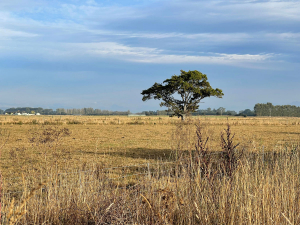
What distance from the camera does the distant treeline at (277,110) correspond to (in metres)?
123

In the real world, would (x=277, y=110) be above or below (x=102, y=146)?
above

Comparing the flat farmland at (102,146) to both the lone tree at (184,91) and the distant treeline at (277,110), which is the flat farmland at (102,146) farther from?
the distant treeline at (277,110)

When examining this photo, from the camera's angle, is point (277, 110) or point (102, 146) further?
point (277, 110)

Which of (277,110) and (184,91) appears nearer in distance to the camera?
(184,91)

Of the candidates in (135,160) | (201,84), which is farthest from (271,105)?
(135,160)

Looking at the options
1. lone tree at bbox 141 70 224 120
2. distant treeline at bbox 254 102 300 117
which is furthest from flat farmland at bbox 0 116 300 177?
distant treeline at bbox 254 102 300 117

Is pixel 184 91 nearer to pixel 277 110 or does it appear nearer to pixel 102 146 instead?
pixel 102 146

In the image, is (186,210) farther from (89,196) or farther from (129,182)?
(129,182)

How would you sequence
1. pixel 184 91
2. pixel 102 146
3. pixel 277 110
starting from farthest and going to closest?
pixel 277 110
pixel 184 91
pixel 102 146

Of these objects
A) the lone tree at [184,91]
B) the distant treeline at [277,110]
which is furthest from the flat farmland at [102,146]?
the distant treeline at [277,110]

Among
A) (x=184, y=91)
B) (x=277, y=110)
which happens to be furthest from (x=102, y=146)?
(x=277, y=110)

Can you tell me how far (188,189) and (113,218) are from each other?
1.35 metres

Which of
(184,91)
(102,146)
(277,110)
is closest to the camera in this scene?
(102,146)

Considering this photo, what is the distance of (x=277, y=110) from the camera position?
130m
